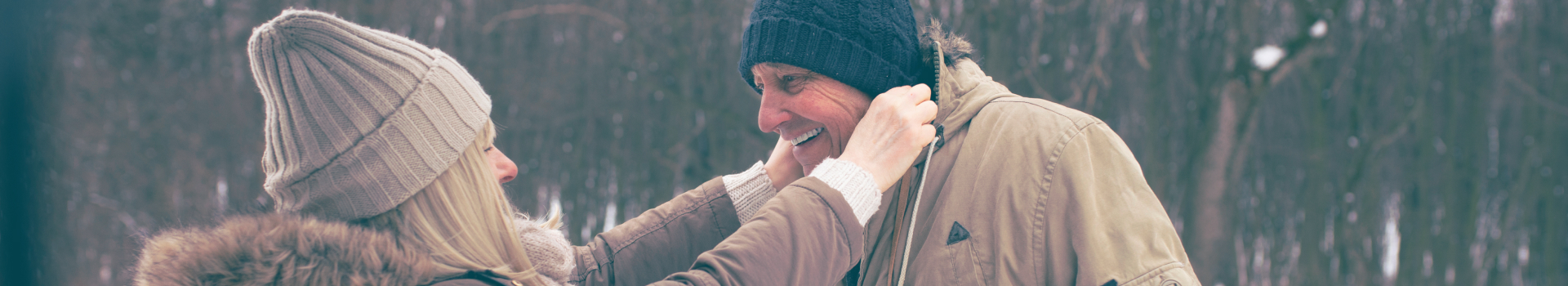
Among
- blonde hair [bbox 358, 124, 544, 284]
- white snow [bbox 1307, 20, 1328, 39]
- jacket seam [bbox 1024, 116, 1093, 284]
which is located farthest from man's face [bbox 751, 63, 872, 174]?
white snow [bbox 1307, 20, 1328, 39]

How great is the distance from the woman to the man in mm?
108

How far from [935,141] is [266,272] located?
1058 mm

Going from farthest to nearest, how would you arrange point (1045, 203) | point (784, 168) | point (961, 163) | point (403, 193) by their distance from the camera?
point (784, 168), point (961, 163), point (1045, 203), point (403, 193)

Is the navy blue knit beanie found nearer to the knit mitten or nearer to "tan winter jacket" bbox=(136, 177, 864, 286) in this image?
"tan winter jacket" bbox=(136, 177, 864, 286)

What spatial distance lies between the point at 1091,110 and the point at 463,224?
2607 millimetres

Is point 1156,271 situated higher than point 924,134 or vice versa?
point 924,134

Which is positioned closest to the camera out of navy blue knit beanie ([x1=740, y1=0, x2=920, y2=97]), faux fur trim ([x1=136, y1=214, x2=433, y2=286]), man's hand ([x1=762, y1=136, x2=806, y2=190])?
faux fur trim ([x1=136, y1=214, x2=433, y2=286])

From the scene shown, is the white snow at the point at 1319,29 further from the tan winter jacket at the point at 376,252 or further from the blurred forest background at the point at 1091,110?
the tan winter jacket at the point at 376,252

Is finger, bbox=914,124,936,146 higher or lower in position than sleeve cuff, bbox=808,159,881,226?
higher

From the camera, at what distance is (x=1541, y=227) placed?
3111 millimetres

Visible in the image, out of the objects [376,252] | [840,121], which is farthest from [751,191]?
[376,252]

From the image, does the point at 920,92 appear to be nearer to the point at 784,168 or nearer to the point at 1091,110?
the point at 784,168

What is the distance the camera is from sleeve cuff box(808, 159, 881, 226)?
129 centimetres

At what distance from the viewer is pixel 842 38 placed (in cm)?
144
